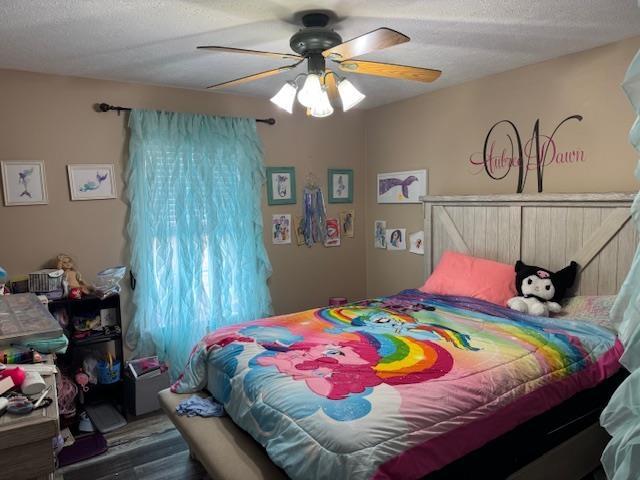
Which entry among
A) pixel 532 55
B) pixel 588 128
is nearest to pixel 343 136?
pixel 532 55

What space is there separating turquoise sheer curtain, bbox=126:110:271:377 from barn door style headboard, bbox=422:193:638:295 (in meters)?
1.55

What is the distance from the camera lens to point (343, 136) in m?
4.27

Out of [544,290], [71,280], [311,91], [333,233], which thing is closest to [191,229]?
[71,280]

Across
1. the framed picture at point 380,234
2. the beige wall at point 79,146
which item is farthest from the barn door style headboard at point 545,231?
the beige wall at point 79,146

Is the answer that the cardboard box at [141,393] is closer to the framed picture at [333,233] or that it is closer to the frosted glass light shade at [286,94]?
the framed picture at [333,233]

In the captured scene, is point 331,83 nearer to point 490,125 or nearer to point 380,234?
point 490,125

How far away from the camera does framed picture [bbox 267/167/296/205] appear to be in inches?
151

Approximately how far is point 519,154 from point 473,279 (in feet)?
3.14

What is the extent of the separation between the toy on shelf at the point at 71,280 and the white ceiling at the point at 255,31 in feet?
4.21

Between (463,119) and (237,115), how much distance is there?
1867 mm

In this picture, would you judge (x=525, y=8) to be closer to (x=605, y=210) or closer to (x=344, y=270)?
(x=605, y=210)

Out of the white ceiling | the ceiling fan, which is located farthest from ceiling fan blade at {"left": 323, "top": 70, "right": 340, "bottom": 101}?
the white ceiling

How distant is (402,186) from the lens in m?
3.98

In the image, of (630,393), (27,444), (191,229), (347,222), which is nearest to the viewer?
(630,393)
